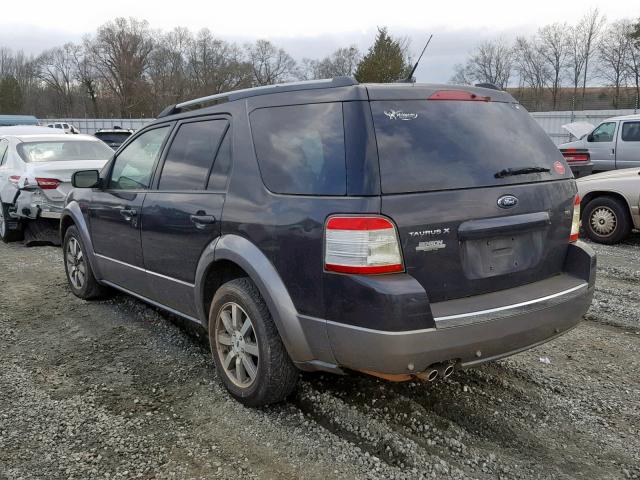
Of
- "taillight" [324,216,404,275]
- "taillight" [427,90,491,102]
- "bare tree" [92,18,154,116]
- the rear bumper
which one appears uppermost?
"bare tree" [92,18,154,116]

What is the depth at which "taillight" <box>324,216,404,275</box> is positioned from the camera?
Answer: 8.47 ft

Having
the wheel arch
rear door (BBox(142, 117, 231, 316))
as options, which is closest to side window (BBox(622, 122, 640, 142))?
rear door (BBox(142, 117, 231, 316))

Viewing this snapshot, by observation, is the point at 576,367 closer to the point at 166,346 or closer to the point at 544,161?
the point at 544,161

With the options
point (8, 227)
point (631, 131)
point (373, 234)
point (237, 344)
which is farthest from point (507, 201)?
point (631, 131)

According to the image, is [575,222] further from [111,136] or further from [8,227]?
[111,136]

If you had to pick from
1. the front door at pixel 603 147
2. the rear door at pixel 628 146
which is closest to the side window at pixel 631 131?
the rear door at pixel 628 146

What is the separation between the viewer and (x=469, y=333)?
8.75 ft

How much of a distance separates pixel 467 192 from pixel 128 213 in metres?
2.64

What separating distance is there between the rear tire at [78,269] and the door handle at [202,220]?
214cm

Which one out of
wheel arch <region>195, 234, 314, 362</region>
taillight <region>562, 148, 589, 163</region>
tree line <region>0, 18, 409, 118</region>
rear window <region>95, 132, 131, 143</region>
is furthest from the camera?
tree line <region>0, 18, 409, 118</region>

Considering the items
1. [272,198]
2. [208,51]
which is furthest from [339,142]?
[208,51]

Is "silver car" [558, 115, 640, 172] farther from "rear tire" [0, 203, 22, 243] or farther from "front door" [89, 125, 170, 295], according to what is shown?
"rear tire" [0, 203, 22, 243]

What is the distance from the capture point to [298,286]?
111 inches

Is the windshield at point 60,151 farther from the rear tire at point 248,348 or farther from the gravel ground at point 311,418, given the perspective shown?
the rear tire at point 248,348
